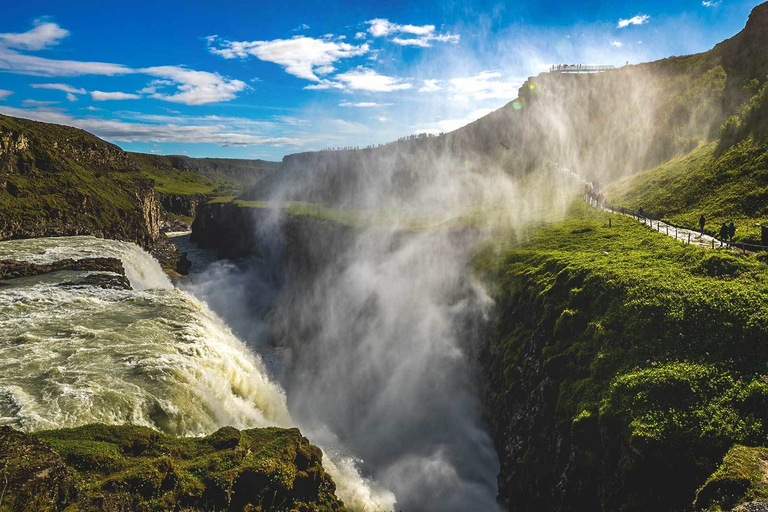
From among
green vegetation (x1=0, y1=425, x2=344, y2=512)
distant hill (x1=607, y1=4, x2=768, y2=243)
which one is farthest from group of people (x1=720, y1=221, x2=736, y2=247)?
green vegetation (x1=0, y1=425, x2=344, y2=512)

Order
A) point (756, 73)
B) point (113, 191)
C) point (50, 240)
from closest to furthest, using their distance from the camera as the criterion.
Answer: point (756, 73)
point (50, 240)
point (113, 191)

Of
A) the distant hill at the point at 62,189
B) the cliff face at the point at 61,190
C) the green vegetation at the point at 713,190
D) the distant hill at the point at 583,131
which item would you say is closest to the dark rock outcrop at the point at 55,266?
the distant hill at the point at 62,189

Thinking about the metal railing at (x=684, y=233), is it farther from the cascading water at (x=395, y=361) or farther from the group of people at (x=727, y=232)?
the cascading water at (x=395, y=361)

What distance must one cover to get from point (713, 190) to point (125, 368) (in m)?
46.2

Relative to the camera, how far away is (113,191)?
82.7 m

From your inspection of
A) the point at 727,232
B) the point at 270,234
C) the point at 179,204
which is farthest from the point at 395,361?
the point at 179,204

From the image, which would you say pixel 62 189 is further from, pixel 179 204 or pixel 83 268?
pixel 179 204

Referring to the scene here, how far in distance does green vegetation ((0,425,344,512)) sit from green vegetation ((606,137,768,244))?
1144 inches

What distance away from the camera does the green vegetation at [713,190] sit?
3014cm

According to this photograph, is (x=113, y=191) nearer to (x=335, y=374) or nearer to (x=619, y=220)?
(x=335, y=374)

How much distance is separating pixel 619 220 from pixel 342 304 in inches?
1250

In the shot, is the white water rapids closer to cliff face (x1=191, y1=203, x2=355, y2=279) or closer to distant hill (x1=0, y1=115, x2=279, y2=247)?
distant hill (x1=0, y1=115, x2=279, y2=247)

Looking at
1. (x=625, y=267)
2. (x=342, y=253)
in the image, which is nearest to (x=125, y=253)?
(x=342, y=253)

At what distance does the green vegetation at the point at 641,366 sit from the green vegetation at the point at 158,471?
11.5m
